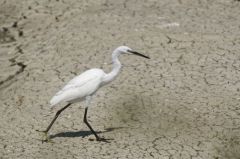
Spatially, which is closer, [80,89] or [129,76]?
[80,89]

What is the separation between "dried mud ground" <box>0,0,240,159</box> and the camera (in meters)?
6.27

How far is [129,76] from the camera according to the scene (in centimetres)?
771

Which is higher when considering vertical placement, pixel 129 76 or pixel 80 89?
pixel 80 89

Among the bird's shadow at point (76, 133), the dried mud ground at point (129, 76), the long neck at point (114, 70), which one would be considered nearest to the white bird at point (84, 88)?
the long neck at point (114, 70)

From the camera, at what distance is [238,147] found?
616cm

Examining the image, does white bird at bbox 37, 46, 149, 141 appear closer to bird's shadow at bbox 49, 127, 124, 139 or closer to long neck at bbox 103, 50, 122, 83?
long neck at bbox 103, 50, 122, 83

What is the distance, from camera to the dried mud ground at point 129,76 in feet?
20.6

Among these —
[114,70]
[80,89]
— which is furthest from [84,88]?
[114,70]

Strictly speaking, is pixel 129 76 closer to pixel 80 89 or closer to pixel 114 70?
pixel 114 70

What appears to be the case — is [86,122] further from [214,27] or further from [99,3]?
[99,3]

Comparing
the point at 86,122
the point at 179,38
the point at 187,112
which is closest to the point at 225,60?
the point at 179,38

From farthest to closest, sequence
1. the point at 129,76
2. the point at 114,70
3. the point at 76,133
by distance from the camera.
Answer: the point at 129,76
the point at 76,133
the point at 114,70

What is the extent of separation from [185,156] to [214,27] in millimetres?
3290

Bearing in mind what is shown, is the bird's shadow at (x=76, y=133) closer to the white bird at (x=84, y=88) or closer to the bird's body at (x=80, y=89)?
the white bird at (x=84, y=88)
